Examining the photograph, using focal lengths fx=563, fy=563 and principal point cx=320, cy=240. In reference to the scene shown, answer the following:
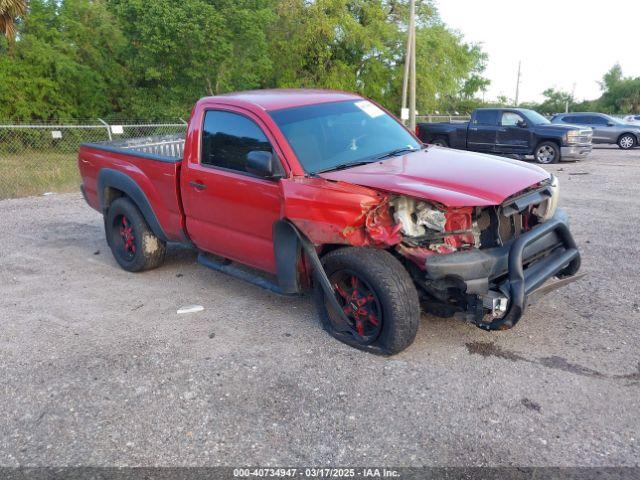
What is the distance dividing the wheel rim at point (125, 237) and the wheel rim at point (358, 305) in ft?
9.59

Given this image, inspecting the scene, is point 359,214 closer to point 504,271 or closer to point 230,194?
point 504,271

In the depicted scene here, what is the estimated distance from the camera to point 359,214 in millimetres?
3764

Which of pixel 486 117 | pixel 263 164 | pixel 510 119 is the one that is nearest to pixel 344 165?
pixel 263 164

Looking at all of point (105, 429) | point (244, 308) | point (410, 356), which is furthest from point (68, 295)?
point (410, 356)

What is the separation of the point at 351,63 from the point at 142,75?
35.7 feet

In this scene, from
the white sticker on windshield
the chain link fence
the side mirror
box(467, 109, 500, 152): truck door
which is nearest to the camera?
the side mirror

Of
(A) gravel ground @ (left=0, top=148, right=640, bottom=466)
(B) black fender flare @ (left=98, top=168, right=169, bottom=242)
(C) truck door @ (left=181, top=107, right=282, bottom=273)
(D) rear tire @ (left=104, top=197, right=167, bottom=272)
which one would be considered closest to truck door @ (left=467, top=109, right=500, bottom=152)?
(A) gravel ground @ (left=0, top=148, right=640, bottom=466)

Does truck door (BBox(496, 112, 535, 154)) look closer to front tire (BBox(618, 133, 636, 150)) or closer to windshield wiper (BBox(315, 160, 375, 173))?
front tire (BBox(618, 133, 636, 150))

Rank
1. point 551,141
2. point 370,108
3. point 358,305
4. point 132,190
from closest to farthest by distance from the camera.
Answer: point 358,305 < point 370,108 < point 132,190 < point 551,141

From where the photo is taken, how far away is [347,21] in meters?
27.1

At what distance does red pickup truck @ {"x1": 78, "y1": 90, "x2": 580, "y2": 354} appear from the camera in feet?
12.3

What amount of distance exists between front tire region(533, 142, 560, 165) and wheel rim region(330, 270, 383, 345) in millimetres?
13624

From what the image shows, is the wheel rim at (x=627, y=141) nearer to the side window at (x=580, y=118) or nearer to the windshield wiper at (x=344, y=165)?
the side window at (x=580, y=118)

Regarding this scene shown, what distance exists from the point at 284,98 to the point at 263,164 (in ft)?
3.46
